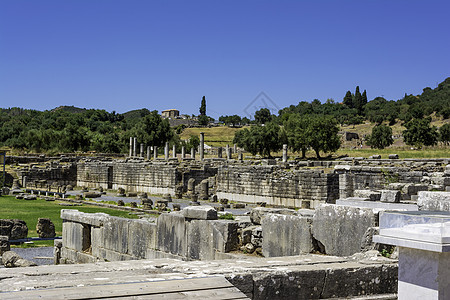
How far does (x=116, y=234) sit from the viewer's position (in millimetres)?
10242

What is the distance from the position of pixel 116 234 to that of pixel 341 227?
5280 millimetres

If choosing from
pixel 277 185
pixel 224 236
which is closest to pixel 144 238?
pixel 224 236

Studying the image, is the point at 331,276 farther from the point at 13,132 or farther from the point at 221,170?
the point at 13,132

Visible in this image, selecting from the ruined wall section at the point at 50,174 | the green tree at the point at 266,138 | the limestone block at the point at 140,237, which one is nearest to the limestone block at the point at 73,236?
the limestone block at the point at 140,237

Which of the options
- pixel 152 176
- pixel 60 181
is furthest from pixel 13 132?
pixel 152 176

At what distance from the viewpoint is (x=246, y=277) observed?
4707mm

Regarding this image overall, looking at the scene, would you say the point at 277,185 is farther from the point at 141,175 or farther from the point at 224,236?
the point at 224,236

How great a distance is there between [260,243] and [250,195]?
22.7 meters

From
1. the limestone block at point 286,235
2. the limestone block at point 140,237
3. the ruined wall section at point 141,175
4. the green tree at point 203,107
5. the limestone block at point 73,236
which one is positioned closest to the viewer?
the limestone block at point 286,235

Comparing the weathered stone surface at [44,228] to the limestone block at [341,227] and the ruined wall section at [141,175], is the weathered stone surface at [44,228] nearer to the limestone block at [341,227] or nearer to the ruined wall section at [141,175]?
the limestone block at [341,227]

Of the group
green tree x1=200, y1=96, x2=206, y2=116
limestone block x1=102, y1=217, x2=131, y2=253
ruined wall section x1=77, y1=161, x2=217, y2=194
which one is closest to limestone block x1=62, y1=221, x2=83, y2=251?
limestone block x1=102, y1=217, x2=131, y2=253

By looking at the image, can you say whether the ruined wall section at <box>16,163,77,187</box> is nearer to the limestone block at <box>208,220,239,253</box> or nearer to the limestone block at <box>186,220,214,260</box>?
the limestone block at <box>186,220,214,260</box>

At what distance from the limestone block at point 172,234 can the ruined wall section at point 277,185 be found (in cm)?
1746

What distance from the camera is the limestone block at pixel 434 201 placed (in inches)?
199
